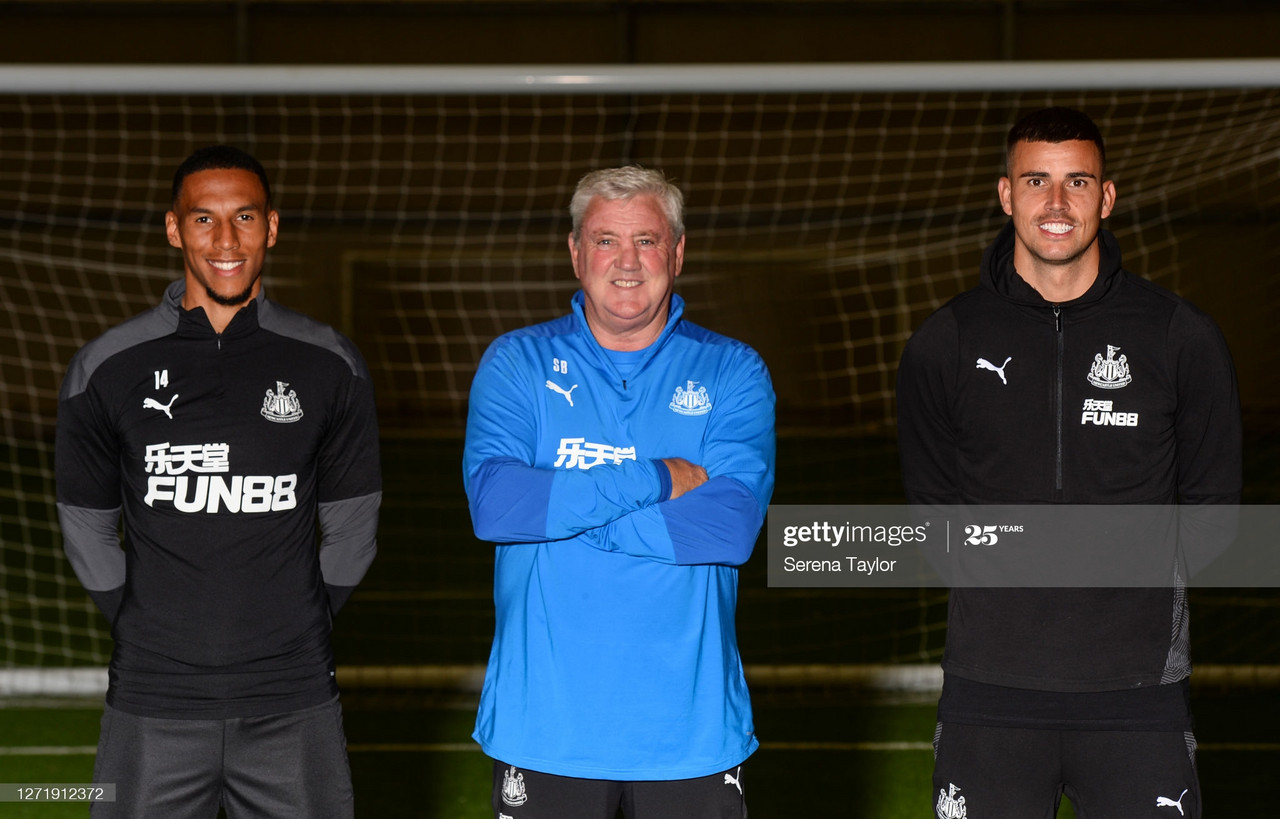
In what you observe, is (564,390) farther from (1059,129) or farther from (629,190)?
(1059,129)

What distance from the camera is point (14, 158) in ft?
45.1

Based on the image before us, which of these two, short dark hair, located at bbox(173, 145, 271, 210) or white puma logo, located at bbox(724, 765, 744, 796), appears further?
short dark hair, located at bbox(173, 145, 271, 210)

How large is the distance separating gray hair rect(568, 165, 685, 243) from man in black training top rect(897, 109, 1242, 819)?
67cm

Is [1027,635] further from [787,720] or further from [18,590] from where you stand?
[18,590]

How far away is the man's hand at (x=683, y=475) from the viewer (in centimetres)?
256

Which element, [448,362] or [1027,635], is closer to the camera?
[1027,635]

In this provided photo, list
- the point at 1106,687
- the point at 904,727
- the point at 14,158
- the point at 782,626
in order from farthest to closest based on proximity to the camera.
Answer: the point at 14,158 → the point at 782,626 → the point at 904,727 → the point at 1106,687

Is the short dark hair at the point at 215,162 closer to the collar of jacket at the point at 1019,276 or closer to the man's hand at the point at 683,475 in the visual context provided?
the man's hand at the point at 683,475

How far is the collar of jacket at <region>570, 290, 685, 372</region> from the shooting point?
2705 mm

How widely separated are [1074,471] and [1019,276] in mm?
445

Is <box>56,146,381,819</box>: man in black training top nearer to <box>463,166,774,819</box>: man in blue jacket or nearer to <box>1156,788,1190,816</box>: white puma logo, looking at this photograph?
<box>463,166,774,819</box>: man in blue jacket

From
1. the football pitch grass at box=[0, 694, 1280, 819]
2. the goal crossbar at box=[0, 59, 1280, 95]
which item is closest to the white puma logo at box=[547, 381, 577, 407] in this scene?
the goal crossbar at box=[0, 59, 1280, 95]

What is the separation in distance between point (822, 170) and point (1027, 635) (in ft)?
39.4

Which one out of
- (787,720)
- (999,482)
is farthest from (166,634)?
(787,720)
